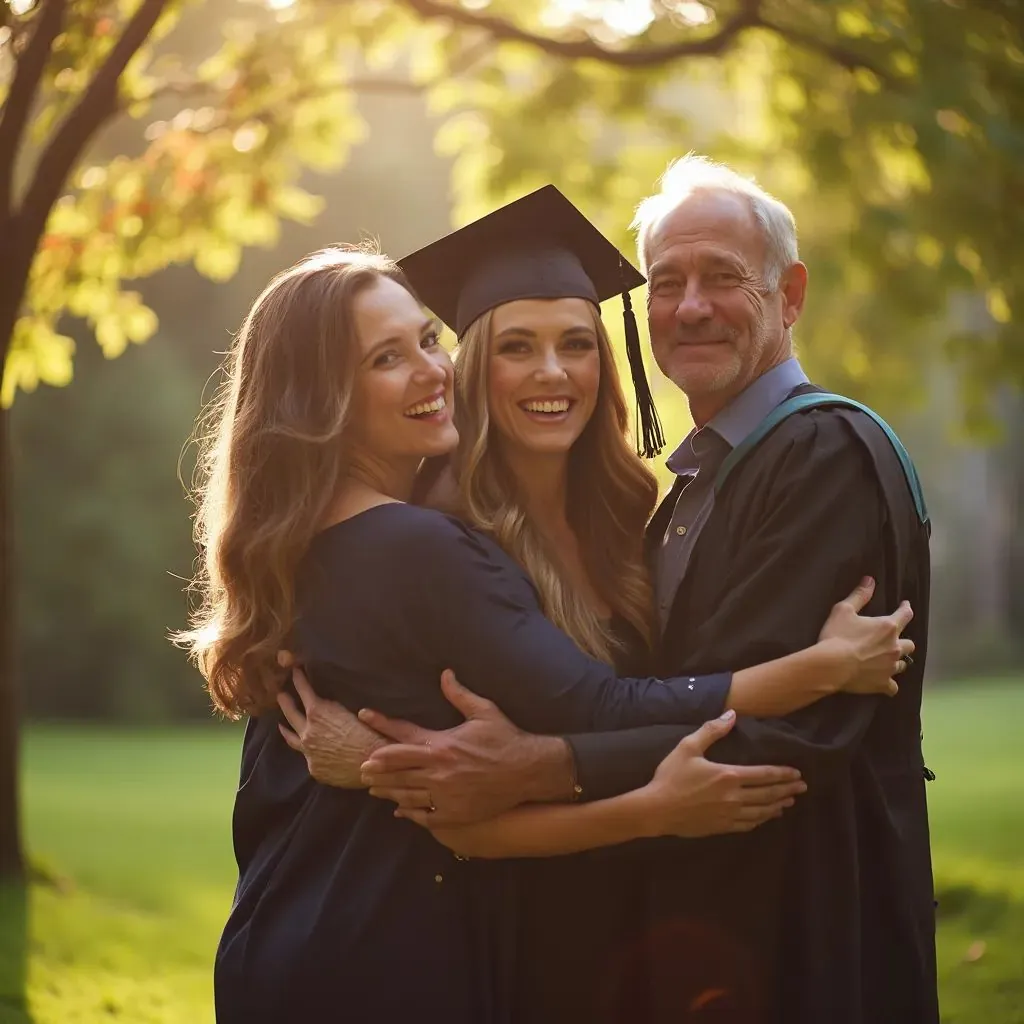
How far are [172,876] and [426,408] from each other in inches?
312

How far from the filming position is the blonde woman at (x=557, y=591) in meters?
3.07

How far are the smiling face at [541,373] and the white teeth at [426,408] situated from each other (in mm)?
248

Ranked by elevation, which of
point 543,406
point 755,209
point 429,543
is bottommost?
point 429,543

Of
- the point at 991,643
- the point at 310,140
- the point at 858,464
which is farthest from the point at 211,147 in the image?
the point at 991,643

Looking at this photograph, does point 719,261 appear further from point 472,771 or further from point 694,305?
point 472,771

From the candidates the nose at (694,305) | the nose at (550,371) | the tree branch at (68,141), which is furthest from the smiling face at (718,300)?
the tree branch at (68,141)

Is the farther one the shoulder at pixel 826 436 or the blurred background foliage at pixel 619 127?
the blurred background foliage at pixel 619 127

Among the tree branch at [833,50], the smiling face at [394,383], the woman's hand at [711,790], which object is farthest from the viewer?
the tree branch at [833,50]

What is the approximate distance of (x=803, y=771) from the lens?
3068 mm

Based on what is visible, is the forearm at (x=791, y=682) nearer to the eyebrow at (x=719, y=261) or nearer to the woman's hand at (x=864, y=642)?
the woman's hand at (x=864, y=642)

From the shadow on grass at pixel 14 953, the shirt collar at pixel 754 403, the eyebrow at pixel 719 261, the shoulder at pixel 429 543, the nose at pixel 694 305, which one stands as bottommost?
the shadow on grass at pixel 14 953

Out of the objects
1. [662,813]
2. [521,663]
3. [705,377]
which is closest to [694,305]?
[705,377]

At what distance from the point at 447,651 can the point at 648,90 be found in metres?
6.17

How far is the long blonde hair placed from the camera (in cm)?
352
